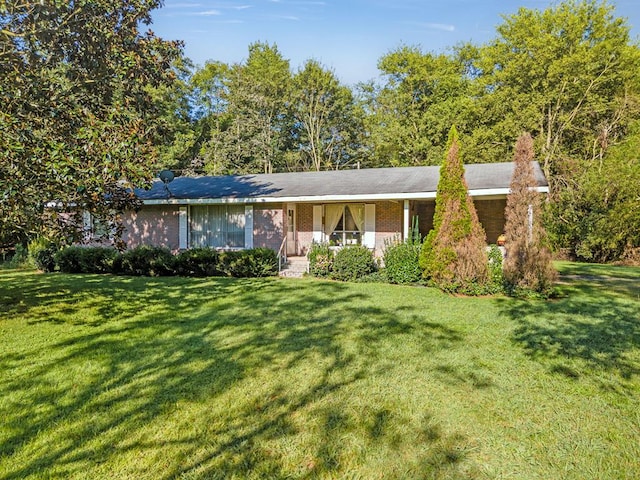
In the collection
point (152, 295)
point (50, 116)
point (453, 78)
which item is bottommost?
point (152, 295)

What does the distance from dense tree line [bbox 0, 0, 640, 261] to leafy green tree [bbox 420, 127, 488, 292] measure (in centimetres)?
663

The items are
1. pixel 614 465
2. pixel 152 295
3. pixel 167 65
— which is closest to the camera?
pixel 614 465

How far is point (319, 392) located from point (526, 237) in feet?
22.8

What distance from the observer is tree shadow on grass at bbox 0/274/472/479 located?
2.81 m

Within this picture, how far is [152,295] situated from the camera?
28.8 ft

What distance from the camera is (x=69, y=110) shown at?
6742mm

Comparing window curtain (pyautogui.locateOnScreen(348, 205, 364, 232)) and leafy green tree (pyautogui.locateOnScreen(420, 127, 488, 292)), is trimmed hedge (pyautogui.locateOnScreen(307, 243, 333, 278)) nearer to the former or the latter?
leafy green tree (pyautogui.locateOnScreen(420, 127, 488, 292))

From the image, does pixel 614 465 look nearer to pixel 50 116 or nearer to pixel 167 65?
pixel 50 116

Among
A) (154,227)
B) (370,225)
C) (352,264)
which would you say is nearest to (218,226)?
(154,227)

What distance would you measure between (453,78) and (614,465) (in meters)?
30.4

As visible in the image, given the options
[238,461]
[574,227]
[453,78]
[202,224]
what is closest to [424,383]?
[238,461]

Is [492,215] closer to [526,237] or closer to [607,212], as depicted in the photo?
[607,212]

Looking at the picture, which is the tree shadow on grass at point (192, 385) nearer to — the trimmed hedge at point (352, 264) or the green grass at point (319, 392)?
the green grass at point (319, 392)

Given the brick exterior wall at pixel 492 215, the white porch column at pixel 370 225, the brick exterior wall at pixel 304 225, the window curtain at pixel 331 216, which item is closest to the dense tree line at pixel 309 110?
the brick exterior wall at pixel 492 215
